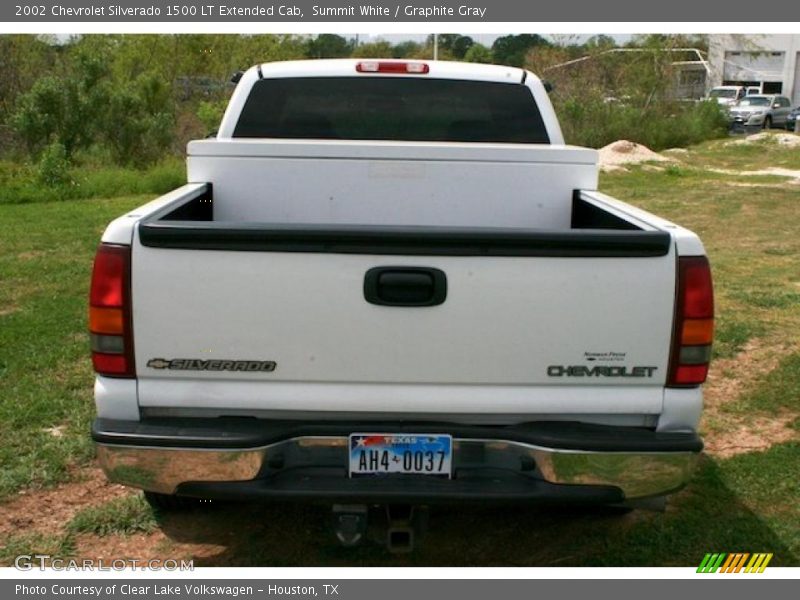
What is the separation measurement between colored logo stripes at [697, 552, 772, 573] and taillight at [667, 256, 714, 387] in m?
1.00

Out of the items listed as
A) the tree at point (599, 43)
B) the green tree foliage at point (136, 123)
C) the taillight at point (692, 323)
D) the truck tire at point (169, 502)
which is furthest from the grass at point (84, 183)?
the tree at point (599, 43)

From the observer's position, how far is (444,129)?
18.0 feet

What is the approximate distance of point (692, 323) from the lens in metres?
3.18

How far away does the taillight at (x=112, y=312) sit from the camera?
310 cm

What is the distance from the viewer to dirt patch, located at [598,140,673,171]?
72.3 ft

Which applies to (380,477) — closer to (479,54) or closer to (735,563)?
(735,563)

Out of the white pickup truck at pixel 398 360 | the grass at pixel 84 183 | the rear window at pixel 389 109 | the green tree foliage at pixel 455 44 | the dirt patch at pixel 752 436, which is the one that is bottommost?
the dirt patch at pixel 752 436

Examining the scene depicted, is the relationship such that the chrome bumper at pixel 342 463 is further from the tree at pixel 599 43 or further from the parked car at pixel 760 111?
the parked car at pixel 760 111

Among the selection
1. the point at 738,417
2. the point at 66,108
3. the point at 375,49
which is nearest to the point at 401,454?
the point at 738,417

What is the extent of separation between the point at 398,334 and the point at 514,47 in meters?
47.3

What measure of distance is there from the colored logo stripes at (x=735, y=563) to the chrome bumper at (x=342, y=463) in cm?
77

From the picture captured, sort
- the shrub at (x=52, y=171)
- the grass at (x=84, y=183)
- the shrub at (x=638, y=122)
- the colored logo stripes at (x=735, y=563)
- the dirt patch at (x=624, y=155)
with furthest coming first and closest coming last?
1. the shrub at (x=638, y=122)
2. the dirt patch at (x=624, y=155)
3. the shrub at (x=52, y=171)
4. the grass at (x=84, y=183)
5. the colored logo stripes at (x=735, y=563)

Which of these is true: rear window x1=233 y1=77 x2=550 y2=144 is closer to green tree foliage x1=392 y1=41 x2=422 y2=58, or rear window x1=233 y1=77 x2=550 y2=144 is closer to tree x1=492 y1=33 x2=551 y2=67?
tree x1=492 y1=33 x2=551 y2=67

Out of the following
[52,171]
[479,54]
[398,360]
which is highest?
[479,54]
